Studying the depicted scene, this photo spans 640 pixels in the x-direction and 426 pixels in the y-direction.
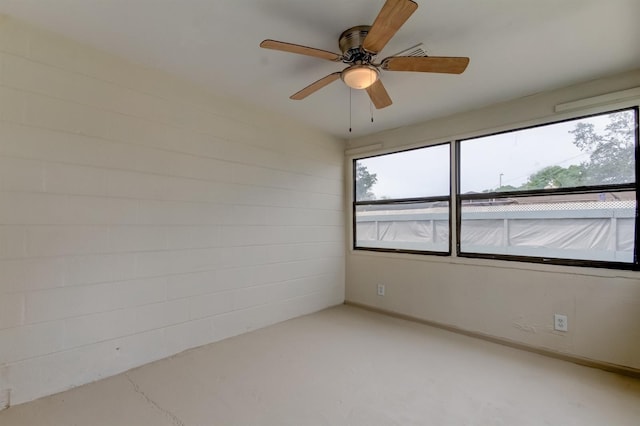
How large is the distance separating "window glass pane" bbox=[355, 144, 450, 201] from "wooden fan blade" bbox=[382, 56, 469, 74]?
181cm

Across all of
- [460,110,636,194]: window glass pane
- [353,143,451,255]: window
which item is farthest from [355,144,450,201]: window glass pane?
[460,110,636,194]: window glass pane

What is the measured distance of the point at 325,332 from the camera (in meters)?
3.28

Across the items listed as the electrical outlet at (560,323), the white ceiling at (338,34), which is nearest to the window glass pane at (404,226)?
the electrical outlet at (560,323)

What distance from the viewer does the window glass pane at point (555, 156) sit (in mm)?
2529

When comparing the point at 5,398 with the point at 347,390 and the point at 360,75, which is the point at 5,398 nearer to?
the point at 347,390

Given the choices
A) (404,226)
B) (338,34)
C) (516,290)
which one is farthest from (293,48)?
(516,290)

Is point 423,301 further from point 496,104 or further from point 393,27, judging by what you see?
point 393,27

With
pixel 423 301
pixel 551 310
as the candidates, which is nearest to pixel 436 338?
pixel 423 301

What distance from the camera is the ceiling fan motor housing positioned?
75.9 inches

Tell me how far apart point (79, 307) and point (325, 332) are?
2.15 metres

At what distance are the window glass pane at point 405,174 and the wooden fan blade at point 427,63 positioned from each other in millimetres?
1805

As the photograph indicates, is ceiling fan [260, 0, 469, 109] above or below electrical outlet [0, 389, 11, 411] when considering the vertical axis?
above

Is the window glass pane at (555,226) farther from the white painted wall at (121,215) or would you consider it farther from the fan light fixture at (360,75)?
the white painted wall at (121,215)

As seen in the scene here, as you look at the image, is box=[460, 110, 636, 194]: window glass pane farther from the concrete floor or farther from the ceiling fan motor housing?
the ceiling fan motor housing
